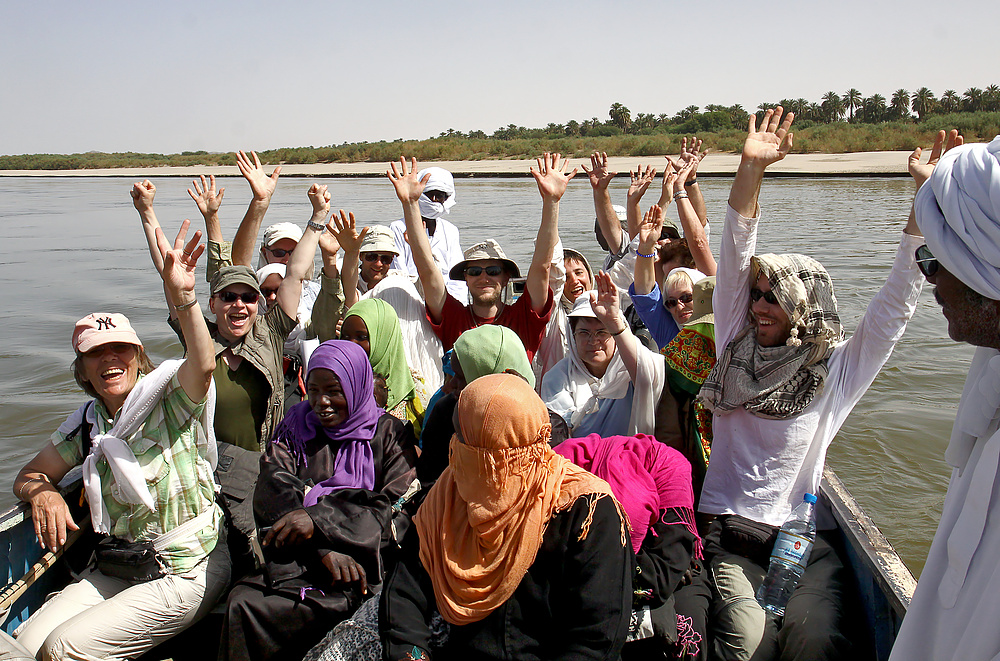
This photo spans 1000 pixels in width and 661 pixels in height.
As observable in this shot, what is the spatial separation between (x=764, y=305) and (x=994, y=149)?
4.34 ft

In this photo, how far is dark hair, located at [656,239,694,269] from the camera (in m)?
4.81

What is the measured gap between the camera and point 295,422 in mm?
2979

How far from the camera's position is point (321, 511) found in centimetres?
267

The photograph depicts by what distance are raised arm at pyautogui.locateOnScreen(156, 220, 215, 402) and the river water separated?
532cm

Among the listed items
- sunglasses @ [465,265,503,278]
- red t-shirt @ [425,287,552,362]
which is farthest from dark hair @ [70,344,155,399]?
sunglasses @ [465,265,503,278]

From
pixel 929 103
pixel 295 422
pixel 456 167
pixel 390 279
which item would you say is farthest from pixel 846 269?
pixel 929 103

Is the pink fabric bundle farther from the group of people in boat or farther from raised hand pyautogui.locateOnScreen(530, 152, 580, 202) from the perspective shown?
raised hand pyautogui.locateOnScreen(530, 152, 580, 202)

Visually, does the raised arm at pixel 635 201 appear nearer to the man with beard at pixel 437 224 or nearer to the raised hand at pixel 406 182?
the raised hand at pixel 406 182

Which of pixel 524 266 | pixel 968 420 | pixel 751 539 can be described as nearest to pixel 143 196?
pixel 751 539

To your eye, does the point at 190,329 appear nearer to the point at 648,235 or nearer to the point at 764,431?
the point at 764,431

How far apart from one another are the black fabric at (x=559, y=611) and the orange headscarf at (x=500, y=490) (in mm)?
37

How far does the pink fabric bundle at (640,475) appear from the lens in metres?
2.50

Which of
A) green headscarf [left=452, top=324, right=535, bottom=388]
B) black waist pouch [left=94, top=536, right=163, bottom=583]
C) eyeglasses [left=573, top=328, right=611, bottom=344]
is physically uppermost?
green headscarf [left=452, top=324, right=535, bottom=388]

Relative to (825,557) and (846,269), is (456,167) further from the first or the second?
(825,557)
